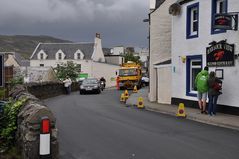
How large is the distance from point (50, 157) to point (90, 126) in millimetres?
6554

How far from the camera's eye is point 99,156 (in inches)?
337

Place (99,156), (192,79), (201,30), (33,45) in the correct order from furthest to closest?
(33,45)
(192,79)
(201,30)
(99,156)

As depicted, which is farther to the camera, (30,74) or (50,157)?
(30,74)

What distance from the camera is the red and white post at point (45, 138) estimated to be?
669 cm

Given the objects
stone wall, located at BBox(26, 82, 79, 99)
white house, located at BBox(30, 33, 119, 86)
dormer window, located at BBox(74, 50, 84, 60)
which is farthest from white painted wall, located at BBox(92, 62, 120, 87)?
stone wall, located at BBox(26, 82, 79, 99)

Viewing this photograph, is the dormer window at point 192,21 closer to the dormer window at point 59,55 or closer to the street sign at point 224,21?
the street sign at point 224,21

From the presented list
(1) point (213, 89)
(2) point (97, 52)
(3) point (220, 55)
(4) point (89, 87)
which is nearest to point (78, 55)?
(2) point (97, 52)

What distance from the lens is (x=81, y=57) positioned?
82688mm

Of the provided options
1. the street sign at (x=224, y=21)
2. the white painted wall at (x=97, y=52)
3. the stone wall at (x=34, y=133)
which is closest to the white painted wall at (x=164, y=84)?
the street sign at (x=224, y=21)

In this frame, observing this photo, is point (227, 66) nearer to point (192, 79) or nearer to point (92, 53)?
point (192, 79)

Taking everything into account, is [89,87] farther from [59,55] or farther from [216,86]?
[59,55]

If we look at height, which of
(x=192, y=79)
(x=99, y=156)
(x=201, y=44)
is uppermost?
(x=201, y=44)

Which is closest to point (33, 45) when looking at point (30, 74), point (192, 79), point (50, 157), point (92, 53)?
point (92, 53)

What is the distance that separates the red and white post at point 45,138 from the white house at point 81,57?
7302 cm
